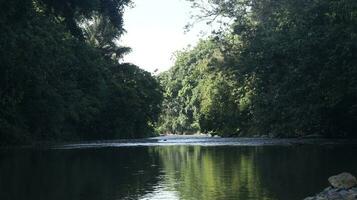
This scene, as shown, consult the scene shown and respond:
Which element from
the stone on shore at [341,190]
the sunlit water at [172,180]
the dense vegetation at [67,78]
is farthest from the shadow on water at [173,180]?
the dense vegetation at [67,78]

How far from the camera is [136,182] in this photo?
51.2 ft

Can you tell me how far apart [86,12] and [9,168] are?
10373 mm

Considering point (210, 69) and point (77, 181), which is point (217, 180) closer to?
point (77, 181)

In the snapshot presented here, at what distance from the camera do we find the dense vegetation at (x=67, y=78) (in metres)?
28.1

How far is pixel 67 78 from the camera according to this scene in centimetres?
5628

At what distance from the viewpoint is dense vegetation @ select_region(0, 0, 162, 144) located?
28.1 meters

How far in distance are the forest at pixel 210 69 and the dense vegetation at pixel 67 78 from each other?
0.35ft

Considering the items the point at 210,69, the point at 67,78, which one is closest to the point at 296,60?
the point at 210,69

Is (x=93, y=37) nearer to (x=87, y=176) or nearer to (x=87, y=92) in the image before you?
(x=87, y=92)

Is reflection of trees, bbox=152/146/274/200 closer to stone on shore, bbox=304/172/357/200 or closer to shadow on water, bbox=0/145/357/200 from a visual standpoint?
shadow on water, bbox=0/145/357/200

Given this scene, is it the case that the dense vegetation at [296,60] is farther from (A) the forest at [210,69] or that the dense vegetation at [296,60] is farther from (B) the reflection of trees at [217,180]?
(B) the reflection of trees at [217,180]

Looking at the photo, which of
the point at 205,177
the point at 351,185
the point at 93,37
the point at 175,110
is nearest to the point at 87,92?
the point at 93,37

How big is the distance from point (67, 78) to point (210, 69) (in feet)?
50.3

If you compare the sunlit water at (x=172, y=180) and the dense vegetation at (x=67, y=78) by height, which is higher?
the dense vegetation at (x=67, y=78)
